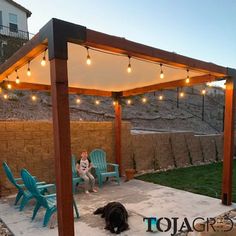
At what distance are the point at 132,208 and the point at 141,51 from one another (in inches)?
113

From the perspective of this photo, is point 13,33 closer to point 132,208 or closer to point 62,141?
point 132,208

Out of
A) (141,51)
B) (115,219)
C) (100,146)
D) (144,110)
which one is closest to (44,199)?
(115,219)

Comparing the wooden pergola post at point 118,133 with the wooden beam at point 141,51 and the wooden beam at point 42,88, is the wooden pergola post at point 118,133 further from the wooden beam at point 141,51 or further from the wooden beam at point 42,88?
A: the wooden beam at point 141,51

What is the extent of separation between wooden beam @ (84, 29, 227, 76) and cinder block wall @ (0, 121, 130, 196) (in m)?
3.42

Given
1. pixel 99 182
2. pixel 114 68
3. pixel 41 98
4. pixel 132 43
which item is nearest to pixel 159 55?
pixel 132 43

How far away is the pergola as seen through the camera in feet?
7.80

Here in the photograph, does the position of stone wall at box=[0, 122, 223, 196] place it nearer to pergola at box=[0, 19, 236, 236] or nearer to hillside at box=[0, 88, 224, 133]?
pergola at box=[0, 19, 236, 236]

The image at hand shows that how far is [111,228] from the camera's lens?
133 inches

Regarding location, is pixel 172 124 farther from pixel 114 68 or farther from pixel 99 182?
pixel 114 68

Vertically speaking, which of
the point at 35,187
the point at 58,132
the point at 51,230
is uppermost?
the point at 58,132

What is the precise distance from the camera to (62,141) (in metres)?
2.39

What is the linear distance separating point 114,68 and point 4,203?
3508mm

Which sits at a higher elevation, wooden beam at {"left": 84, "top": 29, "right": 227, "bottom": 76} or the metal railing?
the metal railing

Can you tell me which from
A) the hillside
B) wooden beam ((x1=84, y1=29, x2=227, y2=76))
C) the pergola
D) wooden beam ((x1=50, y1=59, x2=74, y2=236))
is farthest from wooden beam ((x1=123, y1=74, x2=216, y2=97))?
the hillside
